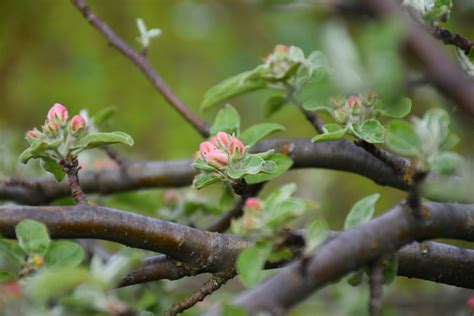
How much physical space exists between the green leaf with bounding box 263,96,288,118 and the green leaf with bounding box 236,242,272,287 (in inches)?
23.8

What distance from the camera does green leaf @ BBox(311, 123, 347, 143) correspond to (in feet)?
3.79

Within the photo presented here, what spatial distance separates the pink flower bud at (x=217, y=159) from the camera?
1.13 meters

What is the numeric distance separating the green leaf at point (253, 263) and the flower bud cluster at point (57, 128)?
389 millimetres

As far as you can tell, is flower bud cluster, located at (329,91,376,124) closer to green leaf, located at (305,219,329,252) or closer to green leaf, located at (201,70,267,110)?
green leaf, located at (201,70,267,110)

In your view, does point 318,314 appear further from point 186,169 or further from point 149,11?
point 149,11

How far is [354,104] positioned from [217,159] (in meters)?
0.27

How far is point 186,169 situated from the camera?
1.72m

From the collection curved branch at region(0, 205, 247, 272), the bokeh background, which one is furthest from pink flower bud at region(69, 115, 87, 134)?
the bokeh background

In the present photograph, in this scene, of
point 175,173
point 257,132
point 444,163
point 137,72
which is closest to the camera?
point 444,163

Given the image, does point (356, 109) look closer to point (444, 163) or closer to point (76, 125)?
point (444, 163)

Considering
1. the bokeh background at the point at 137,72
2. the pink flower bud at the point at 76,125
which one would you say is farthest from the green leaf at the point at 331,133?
the bokeh background at the point at 137,72

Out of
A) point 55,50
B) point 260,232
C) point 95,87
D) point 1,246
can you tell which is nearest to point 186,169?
point 1,246

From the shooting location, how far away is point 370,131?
3.87 feet

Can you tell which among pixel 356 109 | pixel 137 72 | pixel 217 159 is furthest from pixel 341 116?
pixel 137 72
